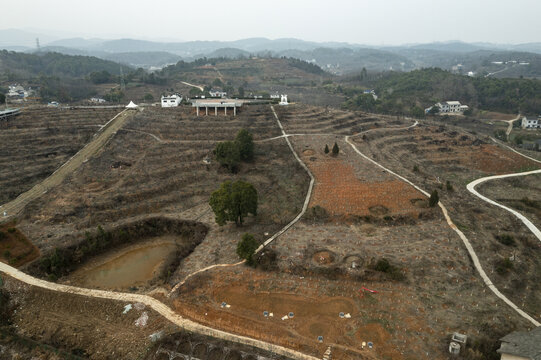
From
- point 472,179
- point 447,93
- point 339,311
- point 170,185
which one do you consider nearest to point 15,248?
point 170,185

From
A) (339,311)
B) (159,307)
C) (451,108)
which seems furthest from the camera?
(451,108)

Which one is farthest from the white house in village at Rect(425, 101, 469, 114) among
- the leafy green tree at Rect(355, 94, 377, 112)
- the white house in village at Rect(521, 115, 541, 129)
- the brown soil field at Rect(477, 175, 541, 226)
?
the brown soil field at Rect(477, 175, 541, 226)

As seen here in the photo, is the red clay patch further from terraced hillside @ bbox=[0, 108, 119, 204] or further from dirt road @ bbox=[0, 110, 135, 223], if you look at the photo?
terraced hillside @ bbox=[0, 108, 119, 204]

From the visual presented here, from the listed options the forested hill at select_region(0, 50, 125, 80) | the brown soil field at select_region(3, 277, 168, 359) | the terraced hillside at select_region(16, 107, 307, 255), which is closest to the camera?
the brown soil field at select_region(3, 277, 168, 359)

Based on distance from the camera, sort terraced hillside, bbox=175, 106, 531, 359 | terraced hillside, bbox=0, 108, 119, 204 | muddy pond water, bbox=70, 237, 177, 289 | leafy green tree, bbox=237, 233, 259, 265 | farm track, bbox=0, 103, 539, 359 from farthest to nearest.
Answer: terraced hillside, bbox=0, 108, 119, 204 < muddy pond water, bbox=70, 237, 177, 289 < leafy green tree, bbox=237, 233, 259, 265 < terraced hillside, bbox=175, 106, 531, 359 < farm track, bbox=0, 103, 539, 359

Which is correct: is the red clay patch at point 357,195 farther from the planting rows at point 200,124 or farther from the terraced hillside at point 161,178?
the planting rows at point 200,124

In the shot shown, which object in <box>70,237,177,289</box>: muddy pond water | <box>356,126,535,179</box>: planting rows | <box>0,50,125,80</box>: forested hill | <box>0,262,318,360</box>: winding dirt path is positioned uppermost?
<box>0,50,125,80</box>: forested hill

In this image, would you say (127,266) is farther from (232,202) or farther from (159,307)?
(232,202)
